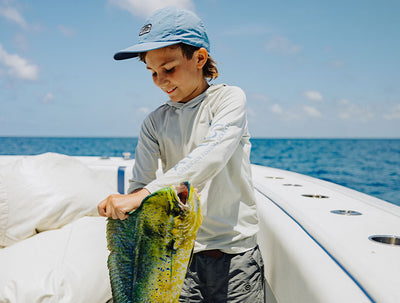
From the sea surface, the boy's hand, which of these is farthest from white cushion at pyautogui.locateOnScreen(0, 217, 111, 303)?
the sea surface

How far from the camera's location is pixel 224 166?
47.0 inches

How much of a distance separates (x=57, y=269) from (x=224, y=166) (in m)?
0.91

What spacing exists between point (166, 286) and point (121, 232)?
7.5 inches

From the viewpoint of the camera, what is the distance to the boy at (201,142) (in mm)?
1208

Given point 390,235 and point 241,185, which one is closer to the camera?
point 390,235

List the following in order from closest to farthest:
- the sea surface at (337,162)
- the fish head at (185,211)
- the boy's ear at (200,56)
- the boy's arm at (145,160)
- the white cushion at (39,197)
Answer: the fish head at (185,211) < the boy's ear at (200,56) < the boy's arm at (145,160) < the white cushion at (39,197) < the sea surface at (337,162)

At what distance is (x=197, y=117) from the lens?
1369mm

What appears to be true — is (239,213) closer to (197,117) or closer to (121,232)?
(197,117)

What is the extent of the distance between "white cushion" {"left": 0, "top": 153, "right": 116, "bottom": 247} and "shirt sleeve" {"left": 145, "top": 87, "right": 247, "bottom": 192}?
1.18m

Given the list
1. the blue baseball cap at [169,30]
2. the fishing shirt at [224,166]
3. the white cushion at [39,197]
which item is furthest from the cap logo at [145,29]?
the white cushion at [39,197]

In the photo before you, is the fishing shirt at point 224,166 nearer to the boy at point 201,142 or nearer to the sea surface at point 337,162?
the boy at point 201,142

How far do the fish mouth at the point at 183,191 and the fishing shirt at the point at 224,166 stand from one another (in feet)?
Answer: 0.95

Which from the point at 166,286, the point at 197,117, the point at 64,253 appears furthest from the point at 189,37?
the point at 64,253

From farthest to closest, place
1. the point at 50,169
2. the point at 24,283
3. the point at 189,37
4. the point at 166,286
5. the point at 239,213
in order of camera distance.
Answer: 1. the point at 50,169
2. the point at 24,283
3. the point at 239,213
4. the point at 189,37
5. the point at 166,286
